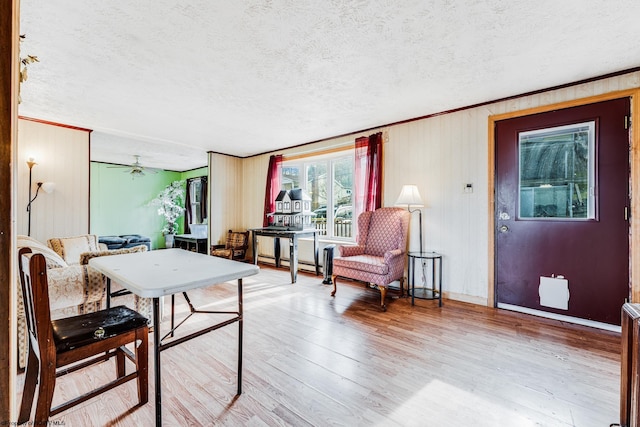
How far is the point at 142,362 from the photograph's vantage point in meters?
1.56

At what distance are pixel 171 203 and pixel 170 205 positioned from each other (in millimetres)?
65

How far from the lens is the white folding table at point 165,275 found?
1.28 metres

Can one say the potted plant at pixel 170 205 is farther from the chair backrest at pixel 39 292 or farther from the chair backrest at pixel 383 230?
the chair backrest at pixel 39 292

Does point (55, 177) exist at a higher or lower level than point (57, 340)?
higher

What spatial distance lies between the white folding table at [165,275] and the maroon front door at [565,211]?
289 centimetres

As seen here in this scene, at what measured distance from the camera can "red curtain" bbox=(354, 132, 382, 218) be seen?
401 centimetres

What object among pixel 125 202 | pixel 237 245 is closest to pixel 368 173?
pixel 237 245

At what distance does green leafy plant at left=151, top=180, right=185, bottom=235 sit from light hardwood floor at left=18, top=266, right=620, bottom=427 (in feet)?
A: 20.3

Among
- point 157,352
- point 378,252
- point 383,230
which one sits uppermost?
point 383,230

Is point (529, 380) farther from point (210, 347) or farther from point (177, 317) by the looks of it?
point (177, 317)

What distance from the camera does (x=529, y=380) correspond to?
182 centimetres

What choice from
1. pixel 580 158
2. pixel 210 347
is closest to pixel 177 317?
pixel 210 347

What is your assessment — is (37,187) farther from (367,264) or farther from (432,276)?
(432,276)

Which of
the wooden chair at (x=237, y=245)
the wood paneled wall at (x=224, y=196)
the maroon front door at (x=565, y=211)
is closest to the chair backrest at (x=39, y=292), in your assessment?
the maroon front door at (x=565, y=211)
